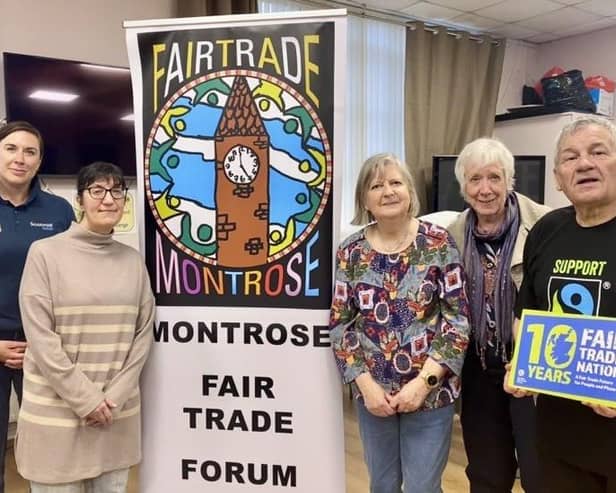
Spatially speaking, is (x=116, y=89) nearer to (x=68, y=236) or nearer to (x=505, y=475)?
(x=68, y=236)

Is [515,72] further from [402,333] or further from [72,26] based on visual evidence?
[402,333]

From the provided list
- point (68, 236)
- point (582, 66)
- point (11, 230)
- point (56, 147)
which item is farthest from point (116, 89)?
point (582, 66)

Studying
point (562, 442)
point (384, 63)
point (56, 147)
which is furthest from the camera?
point (384, 63)

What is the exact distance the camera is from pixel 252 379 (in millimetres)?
1839

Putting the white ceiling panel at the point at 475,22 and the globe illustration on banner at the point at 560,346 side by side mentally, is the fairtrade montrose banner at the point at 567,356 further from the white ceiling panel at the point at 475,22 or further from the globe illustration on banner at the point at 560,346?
the white ceiling panel at the point at 475,22

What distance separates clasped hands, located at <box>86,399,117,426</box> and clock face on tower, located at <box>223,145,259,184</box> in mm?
747

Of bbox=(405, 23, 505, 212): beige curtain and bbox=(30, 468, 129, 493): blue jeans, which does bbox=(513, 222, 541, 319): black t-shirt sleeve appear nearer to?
bbox=(30, 468, 129, 493): blue jeans

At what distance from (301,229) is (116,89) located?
77.4 inches

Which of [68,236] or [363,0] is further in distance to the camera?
[363,0]

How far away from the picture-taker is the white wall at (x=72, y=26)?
3033 mm

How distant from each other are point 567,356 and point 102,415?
119 cm

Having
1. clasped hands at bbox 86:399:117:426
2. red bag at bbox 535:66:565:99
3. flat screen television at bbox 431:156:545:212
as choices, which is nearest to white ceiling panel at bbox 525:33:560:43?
red bag at bbox 535:66:565:99

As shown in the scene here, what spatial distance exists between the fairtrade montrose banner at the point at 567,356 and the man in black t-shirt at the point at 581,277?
2.0 inches

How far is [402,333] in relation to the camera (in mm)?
1599
